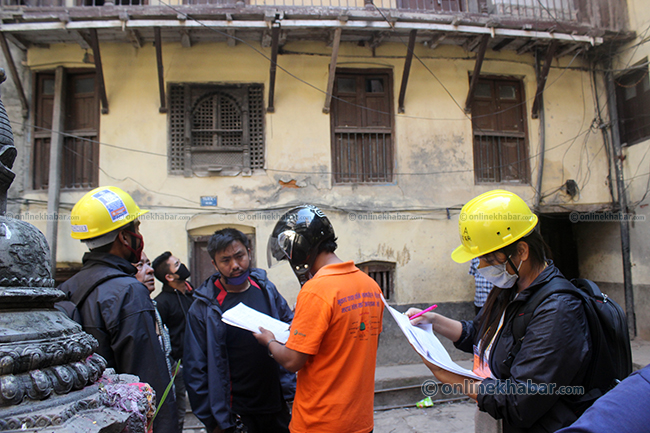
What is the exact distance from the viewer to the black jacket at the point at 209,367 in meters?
2.51

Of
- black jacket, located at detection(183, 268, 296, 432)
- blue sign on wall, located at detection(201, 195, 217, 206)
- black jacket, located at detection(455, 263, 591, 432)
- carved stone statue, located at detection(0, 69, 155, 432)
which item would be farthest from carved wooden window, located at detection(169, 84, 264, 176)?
black jacket, located at detection(455, 263, 591, 432)

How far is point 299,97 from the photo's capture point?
709cm

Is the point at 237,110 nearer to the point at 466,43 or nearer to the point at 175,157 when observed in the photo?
the point at 175,157

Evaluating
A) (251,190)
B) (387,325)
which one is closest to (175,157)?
(251,190)

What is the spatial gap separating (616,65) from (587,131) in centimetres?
145

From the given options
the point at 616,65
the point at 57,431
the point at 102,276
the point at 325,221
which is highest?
the point at 616,65

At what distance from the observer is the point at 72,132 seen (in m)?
6.85

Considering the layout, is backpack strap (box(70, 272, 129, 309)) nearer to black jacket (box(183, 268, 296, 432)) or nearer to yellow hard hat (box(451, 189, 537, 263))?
black jacket (box(183, 268, 296, 432))

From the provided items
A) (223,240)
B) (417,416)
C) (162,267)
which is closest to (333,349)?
(223,240)

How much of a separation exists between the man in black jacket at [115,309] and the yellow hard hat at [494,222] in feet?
4.78

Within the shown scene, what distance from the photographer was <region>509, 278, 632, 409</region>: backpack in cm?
151

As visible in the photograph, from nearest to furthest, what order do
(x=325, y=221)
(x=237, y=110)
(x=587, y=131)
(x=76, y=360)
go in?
(x=76, y=360) → (x=325, y=221) → (x=237, y=110) → (x=587, y=131)

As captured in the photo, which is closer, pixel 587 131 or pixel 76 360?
pixel 76 360

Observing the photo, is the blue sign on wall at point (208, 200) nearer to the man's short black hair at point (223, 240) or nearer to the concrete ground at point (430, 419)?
the man's short black hair at point (223, 240)
